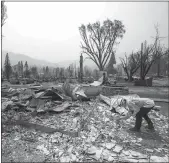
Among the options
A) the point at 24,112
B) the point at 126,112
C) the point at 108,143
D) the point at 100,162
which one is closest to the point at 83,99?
the point at 126,112

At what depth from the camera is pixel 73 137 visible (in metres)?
3.08

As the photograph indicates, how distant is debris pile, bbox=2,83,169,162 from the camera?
8.18 ft

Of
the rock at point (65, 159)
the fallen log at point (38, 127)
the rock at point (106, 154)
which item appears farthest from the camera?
the fallen log at point (38, 127)

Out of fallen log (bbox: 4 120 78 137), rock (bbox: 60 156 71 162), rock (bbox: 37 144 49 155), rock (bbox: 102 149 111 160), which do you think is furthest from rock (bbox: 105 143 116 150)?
rock (bbox: 37 144 49 155)

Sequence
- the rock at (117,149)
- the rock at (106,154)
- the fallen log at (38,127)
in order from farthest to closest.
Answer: the fallen log at (38,127)
the rock at (117,149)
the rock at (106,154)

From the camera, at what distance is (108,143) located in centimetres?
293

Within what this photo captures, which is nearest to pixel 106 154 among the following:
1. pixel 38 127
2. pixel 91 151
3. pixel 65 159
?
pixel 91 151

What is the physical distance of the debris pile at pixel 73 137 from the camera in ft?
8.18

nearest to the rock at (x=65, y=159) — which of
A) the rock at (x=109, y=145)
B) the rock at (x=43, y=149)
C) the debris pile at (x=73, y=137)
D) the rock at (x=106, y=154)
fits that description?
the debris pile at (x=73, y=137)

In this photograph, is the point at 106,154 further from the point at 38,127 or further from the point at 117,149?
the point at 38,127

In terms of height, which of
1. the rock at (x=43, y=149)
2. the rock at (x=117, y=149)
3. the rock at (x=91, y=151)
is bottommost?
the rock at (x=117, y=149)

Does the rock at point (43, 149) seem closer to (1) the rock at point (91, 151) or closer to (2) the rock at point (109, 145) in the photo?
(1) the rock at point (91, 151)

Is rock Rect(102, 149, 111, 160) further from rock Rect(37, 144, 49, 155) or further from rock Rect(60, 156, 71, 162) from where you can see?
rock Rect(37, 144, 49, 155)

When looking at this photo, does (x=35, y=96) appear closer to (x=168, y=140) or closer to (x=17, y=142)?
(x=17, y=142)
